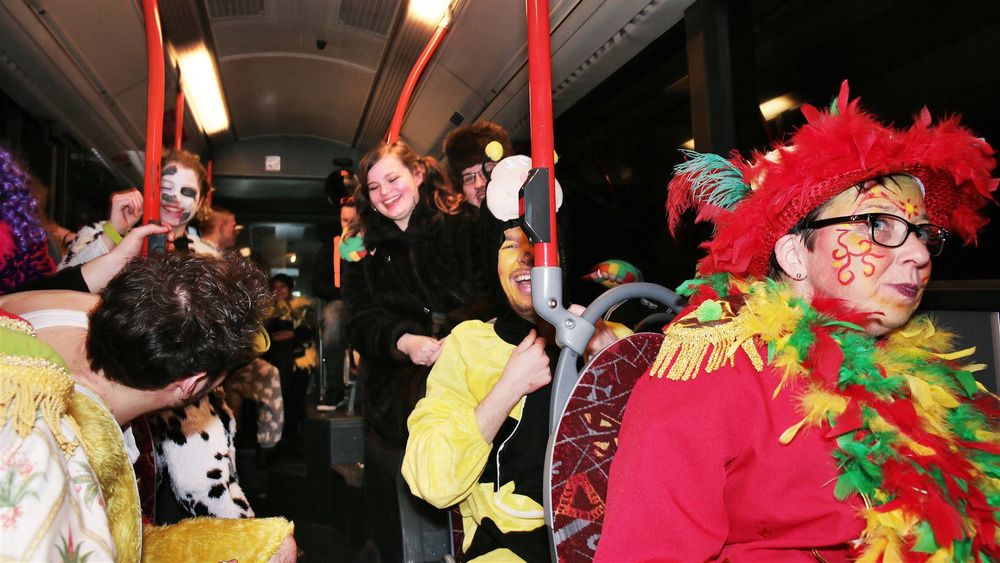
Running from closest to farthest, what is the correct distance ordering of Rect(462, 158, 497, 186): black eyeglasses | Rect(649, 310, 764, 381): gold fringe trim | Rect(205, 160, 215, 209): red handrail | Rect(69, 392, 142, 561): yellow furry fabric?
Rect(69, 392, 142, 561): yellow furry fabric → Rect(649, 310, 764, 381): gold fringe trim → Rect(462, 158, 497, 186): black eyeglasses → Rect(205, 160, 215, 209): red handrail

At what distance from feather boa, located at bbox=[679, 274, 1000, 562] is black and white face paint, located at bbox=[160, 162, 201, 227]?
7.60 ft

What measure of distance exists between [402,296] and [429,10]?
106 centimetres

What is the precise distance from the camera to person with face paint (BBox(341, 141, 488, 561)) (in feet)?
7.18

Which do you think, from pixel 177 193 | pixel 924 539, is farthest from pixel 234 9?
pixel 924 539

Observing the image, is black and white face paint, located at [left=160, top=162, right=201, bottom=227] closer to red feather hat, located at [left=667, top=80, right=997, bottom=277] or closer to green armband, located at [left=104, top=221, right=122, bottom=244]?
green armband, located at [left=104, top=221, right=122, bottom=244]

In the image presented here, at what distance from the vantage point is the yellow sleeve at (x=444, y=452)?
1525 millimetres

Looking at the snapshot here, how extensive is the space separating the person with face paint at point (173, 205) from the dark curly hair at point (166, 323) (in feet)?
5.03

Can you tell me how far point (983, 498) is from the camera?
1166mm

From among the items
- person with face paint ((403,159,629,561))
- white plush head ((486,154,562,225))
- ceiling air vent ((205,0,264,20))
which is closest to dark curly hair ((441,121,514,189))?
white plush head ((486,154,562,225))

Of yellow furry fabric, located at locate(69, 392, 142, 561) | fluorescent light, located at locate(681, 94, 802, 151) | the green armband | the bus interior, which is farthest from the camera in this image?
the green armband

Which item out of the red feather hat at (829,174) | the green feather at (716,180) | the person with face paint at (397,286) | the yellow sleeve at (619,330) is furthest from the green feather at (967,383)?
the person with face paint at (397,286)

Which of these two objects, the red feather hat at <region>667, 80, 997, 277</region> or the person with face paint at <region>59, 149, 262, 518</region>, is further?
the person with face paint at <region>59, 149, 262, 518</region>

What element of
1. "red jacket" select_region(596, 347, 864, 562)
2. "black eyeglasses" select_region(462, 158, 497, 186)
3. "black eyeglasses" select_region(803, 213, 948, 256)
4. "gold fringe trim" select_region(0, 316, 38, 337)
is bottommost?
"red jacket" select_region(596, 347, 864, 562)

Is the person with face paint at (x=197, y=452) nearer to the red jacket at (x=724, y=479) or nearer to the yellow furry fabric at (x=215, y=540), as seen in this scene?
→ the yellow furry fabric at (x=215, y=540)
